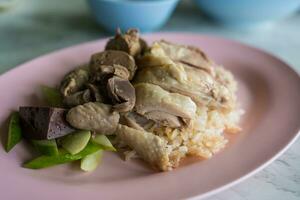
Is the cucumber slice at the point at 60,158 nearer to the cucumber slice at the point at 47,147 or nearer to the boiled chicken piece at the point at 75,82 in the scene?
the cucumber slice at the point at 47,147

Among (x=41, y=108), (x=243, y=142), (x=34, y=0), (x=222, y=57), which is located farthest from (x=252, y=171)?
(x=34, y=0)

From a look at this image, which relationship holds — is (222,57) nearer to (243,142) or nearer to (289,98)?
(289,98)

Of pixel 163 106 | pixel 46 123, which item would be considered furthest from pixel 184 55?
pixel 46 123

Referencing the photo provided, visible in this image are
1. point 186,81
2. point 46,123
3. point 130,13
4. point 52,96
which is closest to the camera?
point 46,123

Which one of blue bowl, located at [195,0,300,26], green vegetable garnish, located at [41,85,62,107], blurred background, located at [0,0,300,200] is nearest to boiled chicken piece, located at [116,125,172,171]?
green vegetable garnish, located at [41,85,62,107]

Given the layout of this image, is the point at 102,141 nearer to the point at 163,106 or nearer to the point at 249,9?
the point at 163,106
